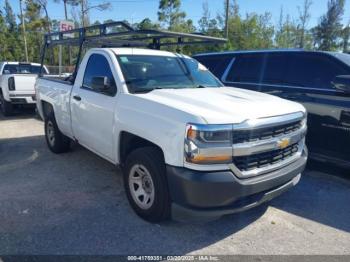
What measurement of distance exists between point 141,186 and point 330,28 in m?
47.7

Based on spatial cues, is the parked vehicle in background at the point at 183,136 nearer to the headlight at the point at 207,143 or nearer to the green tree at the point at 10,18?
the headlight at the point at 207,143

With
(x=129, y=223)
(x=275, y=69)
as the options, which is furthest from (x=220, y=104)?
(x=275, y=69)

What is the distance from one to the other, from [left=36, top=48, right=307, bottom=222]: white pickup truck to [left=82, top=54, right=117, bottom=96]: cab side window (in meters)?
0.01

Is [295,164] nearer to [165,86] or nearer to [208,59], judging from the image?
[165,86]

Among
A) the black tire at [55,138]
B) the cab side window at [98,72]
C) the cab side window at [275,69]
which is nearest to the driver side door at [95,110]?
the cab side window at [98,72]

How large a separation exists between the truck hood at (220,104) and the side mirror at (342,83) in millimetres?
1123

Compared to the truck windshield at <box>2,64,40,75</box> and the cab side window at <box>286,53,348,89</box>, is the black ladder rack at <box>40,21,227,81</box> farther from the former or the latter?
the truck windshield at <box>2,64,40,75</box>

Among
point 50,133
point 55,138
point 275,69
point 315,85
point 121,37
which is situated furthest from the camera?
point 50,133

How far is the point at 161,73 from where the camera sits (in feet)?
13.6

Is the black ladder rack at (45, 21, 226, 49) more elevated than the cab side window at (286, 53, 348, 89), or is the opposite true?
the black ladder rack at (45, 21, 226, 49)

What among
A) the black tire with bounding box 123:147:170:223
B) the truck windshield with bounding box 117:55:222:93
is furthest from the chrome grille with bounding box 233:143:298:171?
the truck windshield with bounding box 117:55:222:93

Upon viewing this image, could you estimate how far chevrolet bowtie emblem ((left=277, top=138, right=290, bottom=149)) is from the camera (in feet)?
10.3

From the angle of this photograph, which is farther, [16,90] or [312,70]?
[16,90]

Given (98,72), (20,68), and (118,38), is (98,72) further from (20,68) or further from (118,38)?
(20,68)
